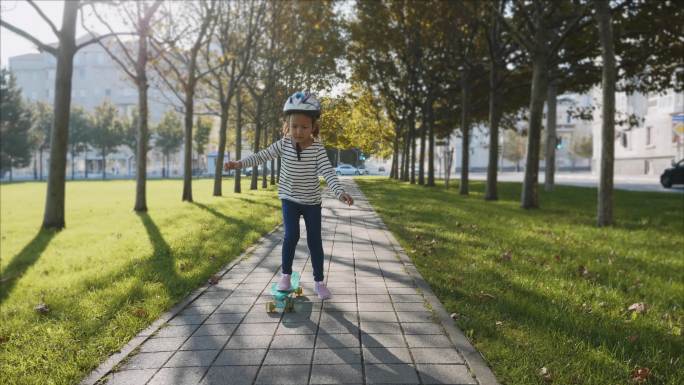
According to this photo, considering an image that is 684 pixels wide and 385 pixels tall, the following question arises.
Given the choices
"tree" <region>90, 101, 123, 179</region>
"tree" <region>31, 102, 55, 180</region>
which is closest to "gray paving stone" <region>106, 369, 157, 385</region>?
"tree" <region>31, 102, 55, 180</region>

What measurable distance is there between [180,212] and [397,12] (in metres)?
15.5

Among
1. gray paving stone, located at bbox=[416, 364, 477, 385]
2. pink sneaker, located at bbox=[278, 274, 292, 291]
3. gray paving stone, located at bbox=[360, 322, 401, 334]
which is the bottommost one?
gray paving stone, located at bbox=[416, 364, 477, 385]

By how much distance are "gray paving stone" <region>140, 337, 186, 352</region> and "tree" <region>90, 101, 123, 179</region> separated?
2738 inches

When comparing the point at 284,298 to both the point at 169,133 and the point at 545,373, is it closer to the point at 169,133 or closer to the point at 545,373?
the point at 545,373

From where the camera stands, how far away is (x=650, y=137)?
160 feet

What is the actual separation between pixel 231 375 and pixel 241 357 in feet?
0.99

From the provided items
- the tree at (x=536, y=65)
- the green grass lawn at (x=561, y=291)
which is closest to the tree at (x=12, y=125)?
the tree at (x=536, y=65)

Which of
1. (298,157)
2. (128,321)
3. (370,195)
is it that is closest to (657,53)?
(370,195)

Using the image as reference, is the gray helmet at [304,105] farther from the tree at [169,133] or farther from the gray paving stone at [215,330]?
the tree at [169,133]

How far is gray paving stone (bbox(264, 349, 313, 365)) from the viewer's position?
3.55 m

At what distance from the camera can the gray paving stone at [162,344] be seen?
12.7 ft

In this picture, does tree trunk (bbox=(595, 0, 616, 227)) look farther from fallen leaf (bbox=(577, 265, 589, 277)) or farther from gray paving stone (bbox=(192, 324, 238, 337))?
gray paving stone (bbox=(192, 324, 238, 337))

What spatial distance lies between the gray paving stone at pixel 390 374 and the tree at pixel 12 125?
213ft

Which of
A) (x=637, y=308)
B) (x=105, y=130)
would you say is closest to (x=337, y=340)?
(x=637, y=308)
